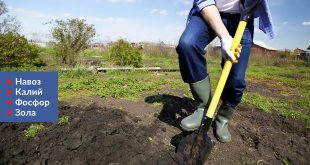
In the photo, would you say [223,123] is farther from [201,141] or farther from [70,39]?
[70,39]

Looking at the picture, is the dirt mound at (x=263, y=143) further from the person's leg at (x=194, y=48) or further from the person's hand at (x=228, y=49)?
the person's hand at (x=228, y=49)

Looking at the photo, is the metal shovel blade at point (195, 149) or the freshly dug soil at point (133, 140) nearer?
the metal shovel blade at point (195, 149)

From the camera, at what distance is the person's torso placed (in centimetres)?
257

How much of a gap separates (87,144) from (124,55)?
902cm

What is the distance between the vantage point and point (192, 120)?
8.67ft

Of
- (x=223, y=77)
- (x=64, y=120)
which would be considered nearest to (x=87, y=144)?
(x=64, y=120)

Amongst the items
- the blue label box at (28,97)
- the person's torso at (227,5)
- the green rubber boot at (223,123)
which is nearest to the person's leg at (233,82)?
the green rubber boot at (223,123)

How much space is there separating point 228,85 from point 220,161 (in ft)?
2.39

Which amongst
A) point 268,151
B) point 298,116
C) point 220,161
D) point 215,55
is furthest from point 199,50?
point 215,55

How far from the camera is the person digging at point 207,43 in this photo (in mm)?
2443

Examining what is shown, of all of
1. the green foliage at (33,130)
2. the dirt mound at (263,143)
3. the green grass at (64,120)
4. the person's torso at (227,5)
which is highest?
the person's torso at (227,5)

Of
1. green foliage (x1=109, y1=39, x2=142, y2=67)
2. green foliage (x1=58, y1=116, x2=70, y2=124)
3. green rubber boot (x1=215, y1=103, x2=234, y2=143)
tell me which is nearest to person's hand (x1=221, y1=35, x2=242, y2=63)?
green rubber boot (x1=215, y1=103, x2=234, y2=143)

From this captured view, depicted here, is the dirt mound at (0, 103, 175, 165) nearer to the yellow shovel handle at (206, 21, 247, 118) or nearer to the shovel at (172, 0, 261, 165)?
the shovel at (172, 0, 261, 165)

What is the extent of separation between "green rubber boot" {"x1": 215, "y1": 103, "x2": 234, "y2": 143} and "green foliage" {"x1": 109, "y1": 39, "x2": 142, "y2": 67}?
8.82 m
